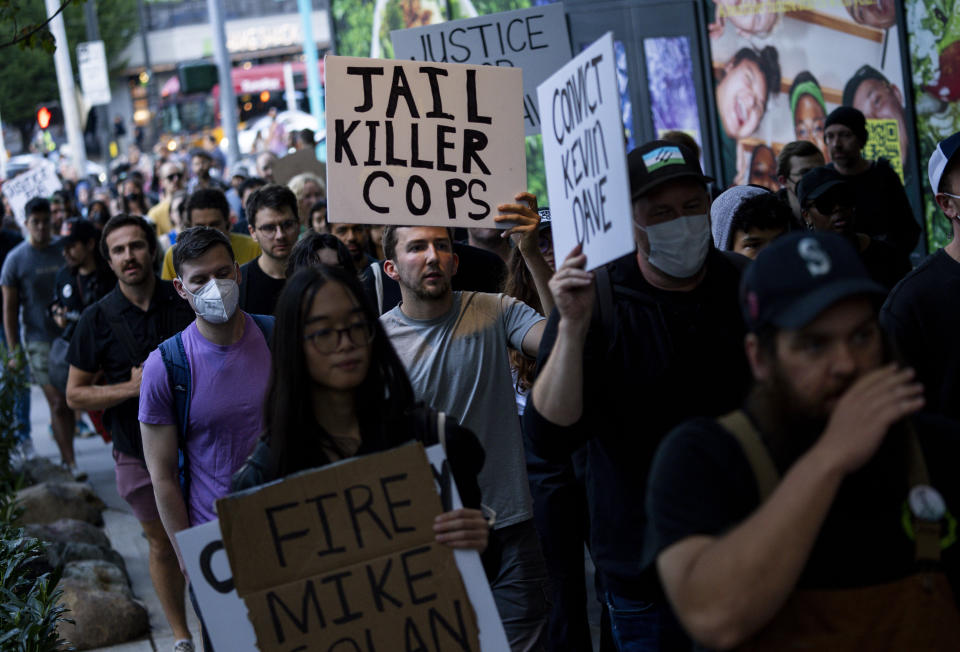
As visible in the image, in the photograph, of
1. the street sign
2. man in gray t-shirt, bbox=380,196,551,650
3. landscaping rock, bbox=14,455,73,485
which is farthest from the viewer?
the street sign

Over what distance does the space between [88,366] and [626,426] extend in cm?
385

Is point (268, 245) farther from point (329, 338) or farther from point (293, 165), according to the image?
point (293, 165)

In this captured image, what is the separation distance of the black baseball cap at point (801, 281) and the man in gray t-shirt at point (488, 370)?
235 cm

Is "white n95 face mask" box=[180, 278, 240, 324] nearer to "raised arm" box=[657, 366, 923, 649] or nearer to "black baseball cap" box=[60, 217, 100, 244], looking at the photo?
"raised arm" box=[657, 366, 923, 649]

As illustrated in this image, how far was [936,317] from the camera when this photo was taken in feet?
12.2

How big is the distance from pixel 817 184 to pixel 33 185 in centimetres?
1204

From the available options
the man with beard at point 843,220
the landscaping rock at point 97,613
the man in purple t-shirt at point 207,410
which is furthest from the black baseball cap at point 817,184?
the landscaping rock at point 97,613

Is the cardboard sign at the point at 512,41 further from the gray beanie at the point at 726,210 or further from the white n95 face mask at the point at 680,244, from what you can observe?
the white n95 face mask at the point at 680,244

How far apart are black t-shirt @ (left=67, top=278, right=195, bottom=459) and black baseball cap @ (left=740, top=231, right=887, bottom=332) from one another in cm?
468

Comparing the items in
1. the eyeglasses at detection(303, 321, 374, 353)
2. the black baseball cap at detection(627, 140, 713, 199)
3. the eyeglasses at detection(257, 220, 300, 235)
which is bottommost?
the eyeglasses at detection(303, 321, 374, 353)

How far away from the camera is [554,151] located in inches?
152

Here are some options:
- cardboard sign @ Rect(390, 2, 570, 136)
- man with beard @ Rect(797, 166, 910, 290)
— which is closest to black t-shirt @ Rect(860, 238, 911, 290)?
man with beard @ Rect(797, 166, 910, 290)

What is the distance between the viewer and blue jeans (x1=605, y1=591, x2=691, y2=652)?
345cm

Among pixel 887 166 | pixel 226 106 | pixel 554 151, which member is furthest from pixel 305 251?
pixel 226 106
